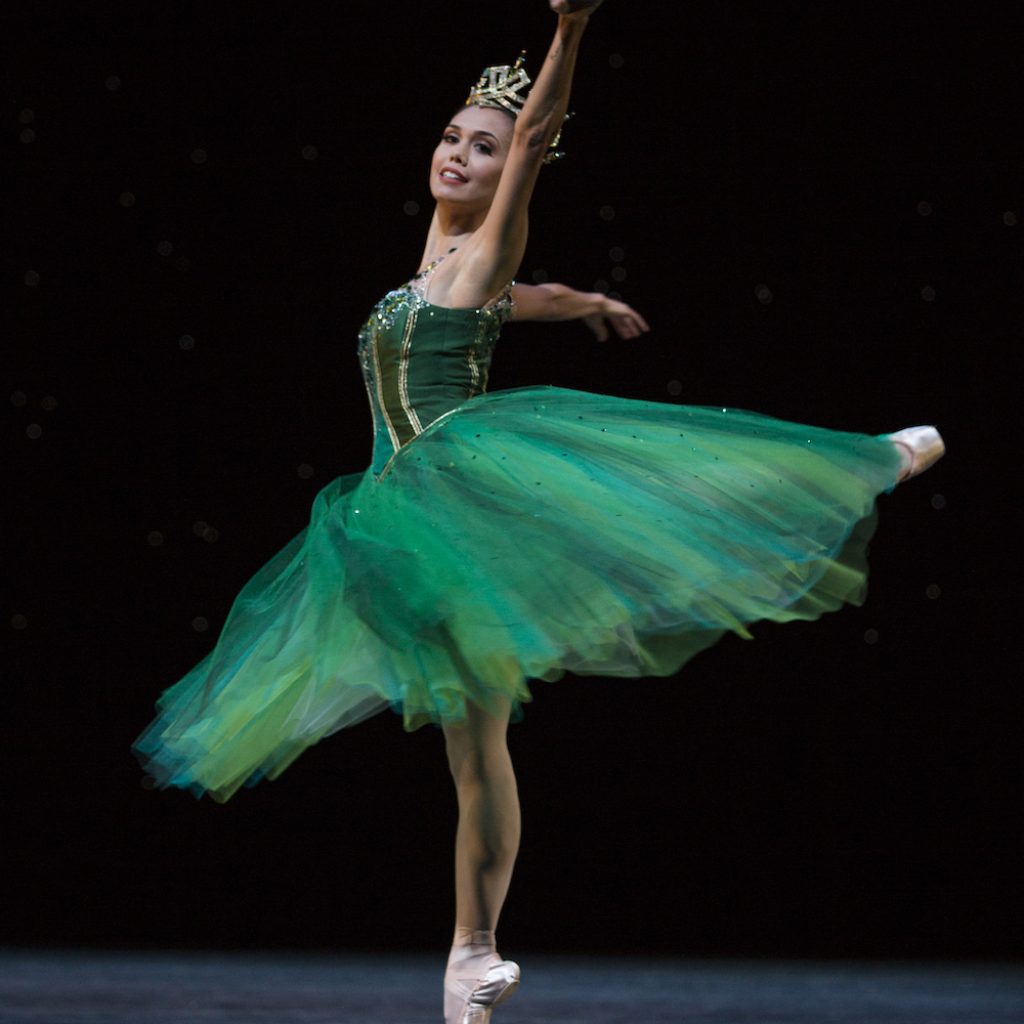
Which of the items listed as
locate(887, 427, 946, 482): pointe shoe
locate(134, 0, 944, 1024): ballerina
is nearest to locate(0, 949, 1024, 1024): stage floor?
locate(134, 0, 944, 1024): ballerina

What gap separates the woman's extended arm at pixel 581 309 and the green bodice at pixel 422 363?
0.26 m

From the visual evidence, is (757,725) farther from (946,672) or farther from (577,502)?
(577,502)

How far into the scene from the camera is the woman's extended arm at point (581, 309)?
2475 mm

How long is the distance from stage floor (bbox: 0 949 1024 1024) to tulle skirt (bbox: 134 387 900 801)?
50 centimetres

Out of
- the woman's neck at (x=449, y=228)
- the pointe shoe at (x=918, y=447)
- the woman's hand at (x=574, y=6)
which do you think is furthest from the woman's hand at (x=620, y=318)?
the woman's hand at (x=574, y=6)

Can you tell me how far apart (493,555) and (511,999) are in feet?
3.32

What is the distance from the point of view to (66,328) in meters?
3.35

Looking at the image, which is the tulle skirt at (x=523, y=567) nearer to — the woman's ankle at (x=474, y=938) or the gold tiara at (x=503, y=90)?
the woman's ankle at (x=474, y=938)

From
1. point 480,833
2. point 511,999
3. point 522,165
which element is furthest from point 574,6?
point 511,999

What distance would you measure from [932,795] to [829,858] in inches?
9.6

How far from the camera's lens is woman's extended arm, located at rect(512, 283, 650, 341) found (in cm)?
247

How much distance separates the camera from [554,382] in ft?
10.8

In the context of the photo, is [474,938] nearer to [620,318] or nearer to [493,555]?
[493,555]

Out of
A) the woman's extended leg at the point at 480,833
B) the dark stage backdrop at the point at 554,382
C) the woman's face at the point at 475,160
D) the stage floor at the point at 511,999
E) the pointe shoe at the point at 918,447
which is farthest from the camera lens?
the dark stage backdrop at the point at 554,382
